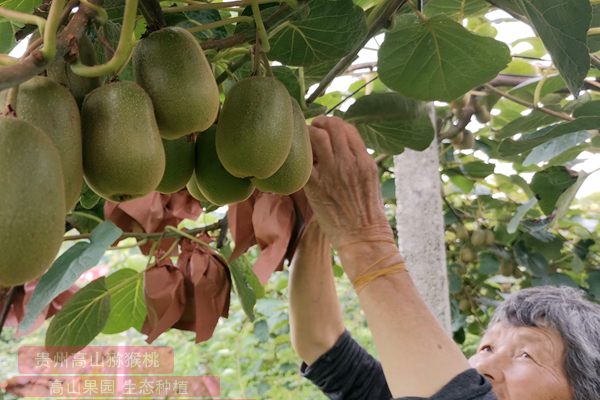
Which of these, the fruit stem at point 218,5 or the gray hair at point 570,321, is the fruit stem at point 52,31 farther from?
the gray hair at point 570,321

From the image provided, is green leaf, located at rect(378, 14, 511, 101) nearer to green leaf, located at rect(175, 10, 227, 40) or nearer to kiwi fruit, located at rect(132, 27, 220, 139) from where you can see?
green leaf, located at rect(175, 10, 227, 40)

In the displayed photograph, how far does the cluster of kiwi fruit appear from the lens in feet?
1.28

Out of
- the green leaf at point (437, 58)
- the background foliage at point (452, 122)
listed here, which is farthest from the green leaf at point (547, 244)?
the green leaf at point (437, 58)

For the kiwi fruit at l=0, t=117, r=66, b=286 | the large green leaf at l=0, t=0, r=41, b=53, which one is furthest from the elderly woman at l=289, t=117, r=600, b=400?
the kiwi fruit at l=0, t=117, r=66, b=286

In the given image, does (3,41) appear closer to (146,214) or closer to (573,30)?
(146,214)

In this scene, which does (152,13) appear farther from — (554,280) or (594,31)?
(554,280)

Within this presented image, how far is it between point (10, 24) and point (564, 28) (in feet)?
1.95

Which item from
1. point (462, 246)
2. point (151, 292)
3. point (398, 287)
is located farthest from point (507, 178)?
point (151, 292)

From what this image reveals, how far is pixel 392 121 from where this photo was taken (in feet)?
3.50

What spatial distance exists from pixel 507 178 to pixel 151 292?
168 centimetres

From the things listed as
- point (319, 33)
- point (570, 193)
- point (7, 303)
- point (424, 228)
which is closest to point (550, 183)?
point (570, 193)

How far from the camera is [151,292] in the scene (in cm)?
112

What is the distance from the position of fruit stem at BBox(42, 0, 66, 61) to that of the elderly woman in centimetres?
60

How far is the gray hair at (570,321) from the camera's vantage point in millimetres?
1367
